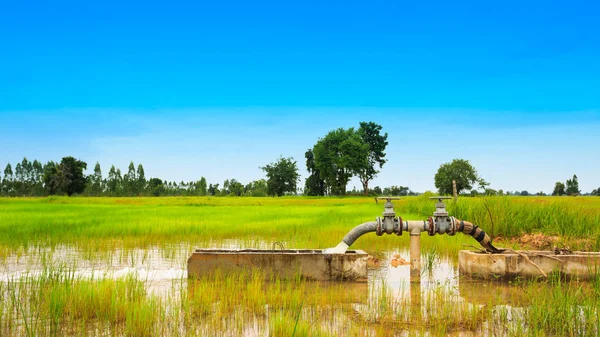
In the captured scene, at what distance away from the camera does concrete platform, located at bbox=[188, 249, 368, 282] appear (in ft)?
27.4

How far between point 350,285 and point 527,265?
3.48 metres

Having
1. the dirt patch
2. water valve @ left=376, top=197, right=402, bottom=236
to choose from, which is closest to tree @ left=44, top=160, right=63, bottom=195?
the dirt patch

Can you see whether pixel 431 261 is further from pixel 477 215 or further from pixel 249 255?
pixel 477 215

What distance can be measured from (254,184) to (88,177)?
1334 inches

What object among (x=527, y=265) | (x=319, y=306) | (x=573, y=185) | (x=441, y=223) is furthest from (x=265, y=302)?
(x=573, y=185)

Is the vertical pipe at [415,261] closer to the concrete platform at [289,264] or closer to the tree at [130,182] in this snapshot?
the concrete platform at [289,264]

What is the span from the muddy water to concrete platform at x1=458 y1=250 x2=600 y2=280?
18.3 inches

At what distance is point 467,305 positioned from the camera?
6.26 meters

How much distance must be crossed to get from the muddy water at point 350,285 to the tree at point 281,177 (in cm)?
7020

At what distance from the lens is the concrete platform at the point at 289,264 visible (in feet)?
27.4

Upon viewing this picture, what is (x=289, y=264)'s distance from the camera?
8.38 m

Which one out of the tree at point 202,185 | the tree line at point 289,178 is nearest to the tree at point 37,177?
the tree line at point 289,178

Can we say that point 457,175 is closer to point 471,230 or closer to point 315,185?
point 315,185

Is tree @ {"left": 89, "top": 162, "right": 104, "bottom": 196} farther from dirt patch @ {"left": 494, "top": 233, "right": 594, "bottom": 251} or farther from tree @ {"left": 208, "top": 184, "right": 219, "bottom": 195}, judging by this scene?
dirt patch @ {"left": 494, "top": 233, "right": 594, "bottom": 251}
